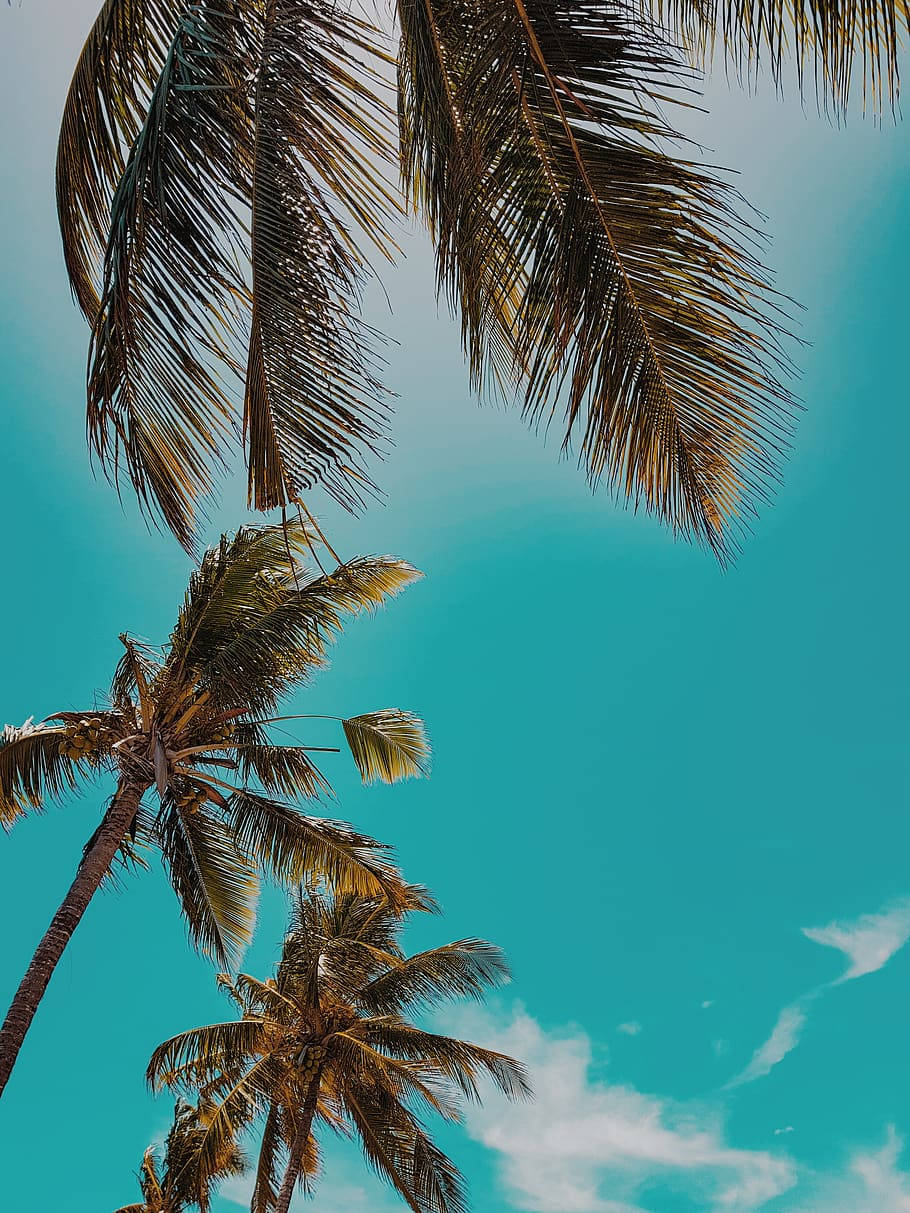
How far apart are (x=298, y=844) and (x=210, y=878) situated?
3.68 feet

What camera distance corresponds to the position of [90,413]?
3.52 meters

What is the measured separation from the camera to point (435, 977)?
54.2ft

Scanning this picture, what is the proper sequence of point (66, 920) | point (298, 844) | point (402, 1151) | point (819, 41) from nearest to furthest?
point (819, 41) < point (66, 920) < point (298, 844) < point (402, 1151)

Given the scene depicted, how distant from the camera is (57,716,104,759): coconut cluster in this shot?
11352 mm

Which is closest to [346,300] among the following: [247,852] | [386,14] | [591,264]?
[591,264]

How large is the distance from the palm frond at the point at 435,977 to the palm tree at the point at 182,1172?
3089mm

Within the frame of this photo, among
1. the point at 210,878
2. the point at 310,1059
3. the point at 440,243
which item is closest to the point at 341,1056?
the point at 310,1059

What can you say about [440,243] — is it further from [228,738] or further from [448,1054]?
[448,1054]

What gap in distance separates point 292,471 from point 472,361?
1.29 metres

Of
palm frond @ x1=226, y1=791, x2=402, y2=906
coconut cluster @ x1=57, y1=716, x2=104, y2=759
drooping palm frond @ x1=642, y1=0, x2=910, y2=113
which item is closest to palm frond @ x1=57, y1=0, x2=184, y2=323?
drooping palm frond @ x1=642, y1=0, x2=910, y2=113

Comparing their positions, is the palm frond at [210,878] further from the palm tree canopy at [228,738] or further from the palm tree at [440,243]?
the palm tree at [440,243]

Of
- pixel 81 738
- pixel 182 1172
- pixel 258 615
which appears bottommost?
pixel 182 1172

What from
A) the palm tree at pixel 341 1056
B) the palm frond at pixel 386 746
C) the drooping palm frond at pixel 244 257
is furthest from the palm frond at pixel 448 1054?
the drooping palm frond at pixel 244 257

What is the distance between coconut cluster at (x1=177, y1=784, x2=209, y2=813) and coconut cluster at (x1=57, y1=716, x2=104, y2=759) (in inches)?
43.6
